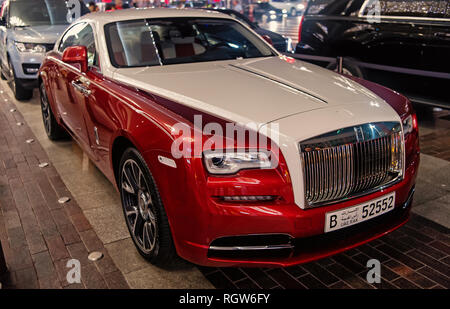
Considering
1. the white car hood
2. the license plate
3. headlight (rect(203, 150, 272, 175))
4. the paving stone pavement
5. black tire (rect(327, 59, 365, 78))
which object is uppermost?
the white car hood

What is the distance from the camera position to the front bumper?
2.11m

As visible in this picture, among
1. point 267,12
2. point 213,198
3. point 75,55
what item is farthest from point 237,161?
point 267,12

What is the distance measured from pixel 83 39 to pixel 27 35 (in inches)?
155

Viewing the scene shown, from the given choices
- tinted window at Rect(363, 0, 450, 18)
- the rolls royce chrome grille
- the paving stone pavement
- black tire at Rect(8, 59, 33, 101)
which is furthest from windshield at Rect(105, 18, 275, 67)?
black tire at Rect(8, 59, 33, 101)

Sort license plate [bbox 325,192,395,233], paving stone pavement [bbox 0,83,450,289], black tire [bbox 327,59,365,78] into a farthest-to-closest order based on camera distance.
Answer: black tire [bbox 327,59,365,78] → paving stone pavement [bbox 0,83,450,289] → license plate [bbox 325,192,395,233]

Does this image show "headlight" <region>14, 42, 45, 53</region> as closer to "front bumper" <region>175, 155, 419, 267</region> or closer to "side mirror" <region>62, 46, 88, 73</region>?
"side mirror" <region>62, 46, 88, 73</region>

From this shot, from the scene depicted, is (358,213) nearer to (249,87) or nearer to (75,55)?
(249,87)

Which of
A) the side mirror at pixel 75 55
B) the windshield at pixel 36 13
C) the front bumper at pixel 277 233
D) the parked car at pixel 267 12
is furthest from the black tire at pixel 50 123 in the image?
the parked car at pixel 267 12

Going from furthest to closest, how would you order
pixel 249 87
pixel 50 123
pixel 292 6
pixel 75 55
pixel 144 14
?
pixel 292 6, pixel 50 123, pixel 144 14, pixel 75 55, pixel 249 87

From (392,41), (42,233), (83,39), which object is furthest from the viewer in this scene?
(392,41)

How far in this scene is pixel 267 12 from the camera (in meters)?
29.2

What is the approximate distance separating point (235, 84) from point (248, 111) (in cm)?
52

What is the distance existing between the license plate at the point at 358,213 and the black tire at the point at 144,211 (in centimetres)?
88

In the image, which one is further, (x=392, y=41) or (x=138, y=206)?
→ (x=392, y=41)
